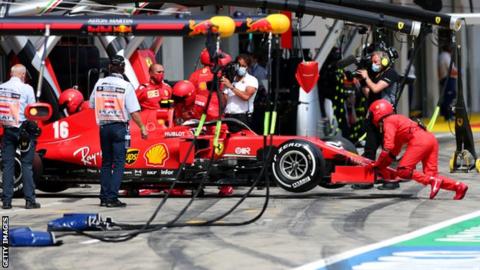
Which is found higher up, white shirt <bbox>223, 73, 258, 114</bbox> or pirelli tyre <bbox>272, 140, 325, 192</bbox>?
white shirt <bbox>223, 73, 258, 114</bbox>

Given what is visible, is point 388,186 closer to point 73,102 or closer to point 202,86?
point 202,86

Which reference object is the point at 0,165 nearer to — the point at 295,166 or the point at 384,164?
the point at 295,166

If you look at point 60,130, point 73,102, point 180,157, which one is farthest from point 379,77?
point 60,130

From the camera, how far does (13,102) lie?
13.7 metres

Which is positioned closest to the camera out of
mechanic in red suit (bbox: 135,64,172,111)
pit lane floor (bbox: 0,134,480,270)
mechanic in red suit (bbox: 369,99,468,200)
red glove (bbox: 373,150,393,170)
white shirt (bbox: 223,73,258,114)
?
pit lane floor (bbox: 0,134,480,270)

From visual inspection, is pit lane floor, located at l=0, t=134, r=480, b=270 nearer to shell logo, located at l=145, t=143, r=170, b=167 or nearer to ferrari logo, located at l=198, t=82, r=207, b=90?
shell logo, located at l=145, t=143, r=170, b=167

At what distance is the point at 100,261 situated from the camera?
9.96 meters

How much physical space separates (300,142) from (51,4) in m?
5.21

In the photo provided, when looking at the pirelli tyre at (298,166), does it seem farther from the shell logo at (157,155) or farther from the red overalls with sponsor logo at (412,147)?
the shell logo at (157,155)

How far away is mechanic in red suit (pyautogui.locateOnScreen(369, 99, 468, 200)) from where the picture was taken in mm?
14172

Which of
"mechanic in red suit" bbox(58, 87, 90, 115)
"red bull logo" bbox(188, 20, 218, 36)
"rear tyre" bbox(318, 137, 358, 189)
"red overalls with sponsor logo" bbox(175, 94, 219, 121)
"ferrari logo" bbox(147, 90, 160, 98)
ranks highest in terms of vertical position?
"red bull logo" bbox(188, 20, 218, 36)

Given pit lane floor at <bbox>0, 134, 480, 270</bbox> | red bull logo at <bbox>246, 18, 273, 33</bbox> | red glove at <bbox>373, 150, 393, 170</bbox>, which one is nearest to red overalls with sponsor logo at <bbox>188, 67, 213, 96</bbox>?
pit lane floor at <bbox>0, 134, 480, 270</bbox>

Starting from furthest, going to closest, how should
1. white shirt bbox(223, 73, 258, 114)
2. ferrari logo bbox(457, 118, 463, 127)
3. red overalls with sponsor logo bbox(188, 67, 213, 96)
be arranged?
1. ferrari logo bbox(457, 118, 463, 127)
2. red overalls with sponsor logo bbox(188, 67, 213, 96)
3. white shirt bbox(223, 73, 258, 114)

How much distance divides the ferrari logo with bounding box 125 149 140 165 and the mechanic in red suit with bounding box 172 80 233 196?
1.02m
